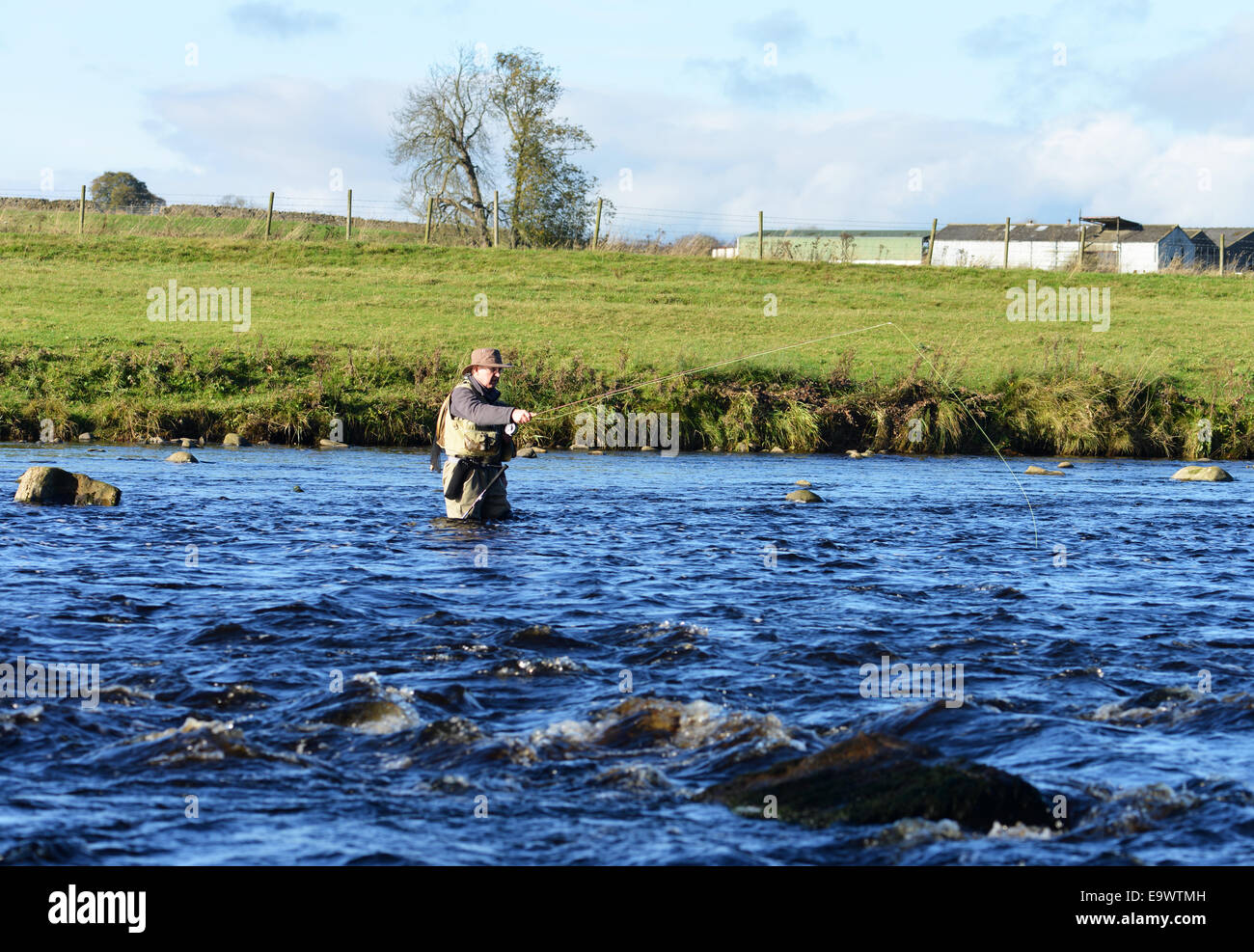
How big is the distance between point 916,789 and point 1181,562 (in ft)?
26.7

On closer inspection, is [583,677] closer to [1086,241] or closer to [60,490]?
[60,490]

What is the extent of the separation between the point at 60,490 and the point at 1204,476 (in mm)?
17702

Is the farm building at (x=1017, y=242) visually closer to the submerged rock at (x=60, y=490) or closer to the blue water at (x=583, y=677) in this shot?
the blue water at (x=583, y=677)

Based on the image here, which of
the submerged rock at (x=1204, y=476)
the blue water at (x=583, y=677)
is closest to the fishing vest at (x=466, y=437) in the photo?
the blue water at (x=583, y=677)

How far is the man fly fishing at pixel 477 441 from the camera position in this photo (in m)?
13.8

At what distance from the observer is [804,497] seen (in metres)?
17.7

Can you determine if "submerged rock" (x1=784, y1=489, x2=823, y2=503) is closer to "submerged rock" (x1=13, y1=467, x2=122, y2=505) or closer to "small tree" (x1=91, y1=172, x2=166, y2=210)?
"submerged rock" (x1=13, y1=467, x2=122, y2=505)

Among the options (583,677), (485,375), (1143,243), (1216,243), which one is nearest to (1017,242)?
(1143,243)

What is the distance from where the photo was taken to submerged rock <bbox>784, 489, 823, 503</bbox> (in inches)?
694

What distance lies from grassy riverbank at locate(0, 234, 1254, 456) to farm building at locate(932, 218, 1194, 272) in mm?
51372

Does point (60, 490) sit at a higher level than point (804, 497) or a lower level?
higher

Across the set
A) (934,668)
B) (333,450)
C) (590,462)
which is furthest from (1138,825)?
(333,450)

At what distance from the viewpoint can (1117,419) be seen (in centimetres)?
2691

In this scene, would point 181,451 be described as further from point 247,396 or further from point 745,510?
point 745,510
